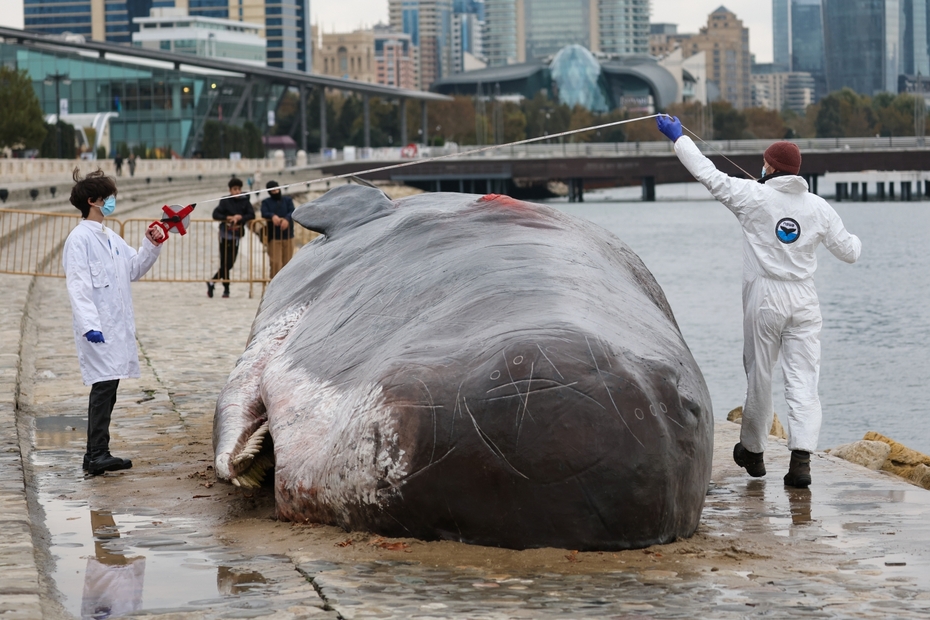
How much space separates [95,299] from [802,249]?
4202 mm

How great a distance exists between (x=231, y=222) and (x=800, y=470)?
11315 mm

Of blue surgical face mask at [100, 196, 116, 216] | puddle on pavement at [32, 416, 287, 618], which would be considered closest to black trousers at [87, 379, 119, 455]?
puddle on pavement at [32, 416, 287, 618]

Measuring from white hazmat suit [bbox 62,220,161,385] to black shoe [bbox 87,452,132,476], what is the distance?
455 mm

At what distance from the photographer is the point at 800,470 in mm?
7262

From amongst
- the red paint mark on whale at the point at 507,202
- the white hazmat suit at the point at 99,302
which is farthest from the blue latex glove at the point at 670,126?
the white hazmat suit at the point at 99,302

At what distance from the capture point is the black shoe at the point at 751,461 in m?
7.53

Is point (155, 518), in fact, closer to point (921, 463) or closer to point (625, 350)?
point (625, 350)

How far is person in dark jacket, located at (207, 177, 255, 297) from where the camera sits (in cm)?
1722

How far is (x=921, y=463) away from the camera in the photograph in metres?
9.40

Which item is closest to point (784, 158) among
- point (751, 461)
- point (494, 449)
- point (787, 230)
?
point (787, 230)

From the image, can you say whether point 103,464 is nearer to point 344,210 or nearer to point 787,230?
point 344,210

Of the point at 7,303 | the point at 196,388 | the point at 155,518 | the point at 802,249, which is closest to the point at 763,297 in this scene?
the point at 802,249

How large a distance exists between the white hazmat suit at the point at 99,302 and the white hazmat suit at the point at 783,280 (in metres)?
3.49

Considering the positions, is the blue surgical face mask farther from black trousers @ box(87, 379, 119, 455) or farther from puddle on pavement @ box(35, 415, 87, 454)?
puddle on pavement @ box(35, 415, 87, 454)
